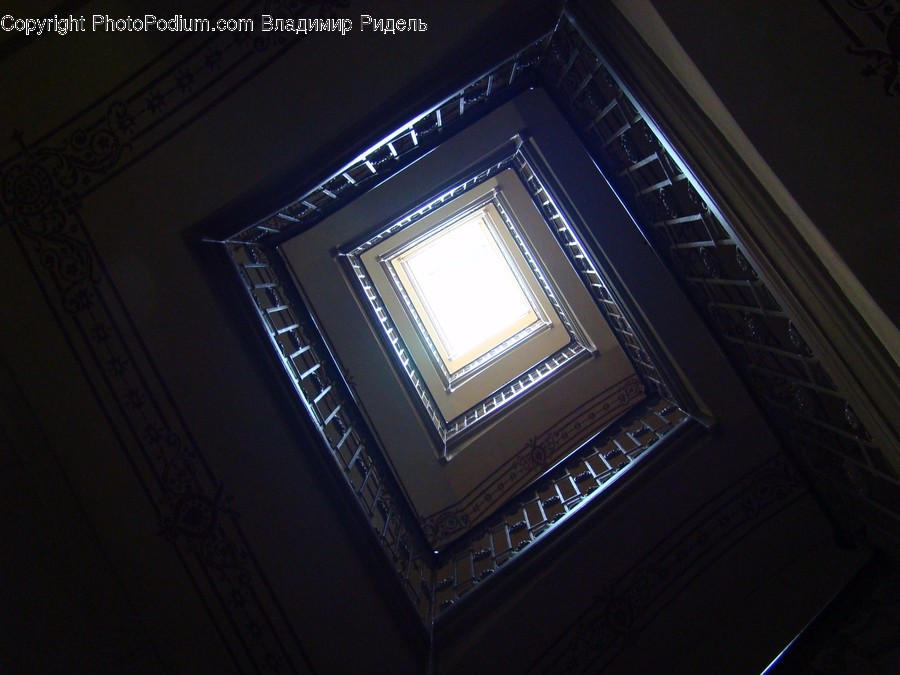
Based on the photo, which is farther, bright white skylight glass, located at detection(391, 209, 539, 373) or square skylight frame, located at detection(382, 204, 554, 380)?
bright white skylight glass, located at detection(391, 209, 539, 373)

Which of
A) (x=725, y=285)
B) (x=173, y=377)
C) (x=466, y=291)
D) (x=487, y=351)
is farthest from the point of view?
(x=466, y=291)

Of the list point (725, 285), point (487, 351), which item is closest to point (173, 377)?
point (725, 285)

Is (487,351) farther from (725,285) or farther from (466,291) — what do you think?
(725,285)

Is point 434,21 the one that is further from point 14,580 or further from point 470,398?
point 470,398

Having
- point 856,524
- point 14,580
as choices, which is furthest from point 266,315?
point 856,524

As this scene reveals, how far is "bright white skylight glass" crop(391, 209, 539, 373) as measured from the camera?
6230 millimetres

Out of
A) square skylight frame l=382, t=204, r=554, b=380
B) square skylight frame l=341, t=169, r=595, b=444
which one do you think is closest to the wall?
square skylight frame l=341, t=169, r=595, b=444

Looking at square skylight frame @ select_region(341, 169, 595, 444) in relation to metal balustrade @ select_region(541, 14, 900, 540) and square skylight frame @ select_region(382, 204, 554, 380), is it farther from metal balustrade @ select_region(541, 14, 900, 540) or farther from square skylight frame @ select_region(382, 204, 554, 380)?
metal balustrade @ select_region(541, 14, 900, 540)

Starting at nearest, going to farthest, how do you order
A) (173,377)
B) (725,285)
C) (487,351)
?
(173,377), (725,285), (487,351)

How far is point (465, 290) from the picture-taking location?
7.30 meters

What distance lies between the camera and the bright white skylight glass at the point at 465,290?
623 centimetres

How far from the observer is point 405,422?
15.5 feet

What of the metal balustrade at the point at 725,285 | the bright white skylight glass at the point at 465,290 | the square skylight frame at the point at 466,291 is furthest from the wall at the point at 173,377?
the bright white skylight glass at the point at 465,290

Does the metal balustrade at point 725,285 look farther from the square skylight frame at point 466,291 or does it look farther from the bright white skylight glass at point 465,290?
the bright white skylight glass at point 465,290
